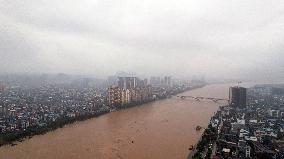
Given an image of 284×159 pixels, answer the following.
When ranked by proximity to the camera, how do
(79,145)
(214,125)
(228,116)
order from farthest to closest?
1. (228,116)
2. (214,125)
3. (79,145)

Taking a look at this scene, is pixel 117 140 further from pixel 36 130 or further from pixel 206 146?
pixel 36 130

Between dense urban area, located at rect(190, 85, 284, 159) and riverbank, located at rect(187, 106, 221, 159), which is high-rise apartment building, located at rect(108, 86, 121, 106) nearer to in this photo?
dense urban area, located at rect(190, 85, 284, 159)

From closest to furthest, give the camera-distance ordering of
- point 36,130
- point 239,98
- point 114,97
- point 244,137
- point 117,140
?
point 117,140, point 244,137, point 36,130, point 114,97, point 239,98

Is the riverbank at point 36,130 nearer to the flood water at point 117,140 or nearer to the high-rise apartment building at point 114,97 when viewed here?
the flood water at point 117,140

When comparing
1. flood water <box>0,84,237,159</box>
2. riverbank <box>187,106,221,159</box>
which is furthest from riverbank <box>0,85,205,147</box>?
riverbank <box>187,106,221,159</box>

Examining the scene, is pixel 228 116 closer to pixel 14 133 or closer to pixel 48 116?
pixel 48 116

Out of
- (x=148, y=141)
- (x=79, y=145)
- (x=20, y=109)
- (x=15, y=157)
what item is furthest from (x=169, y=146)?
(x=20, y=109)

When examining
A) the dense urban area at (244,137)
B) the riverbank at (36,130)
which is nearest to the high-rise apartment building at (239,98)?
the dense urban area at (244,137)

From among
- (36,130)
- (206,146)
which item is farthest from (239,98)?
(36,130)
